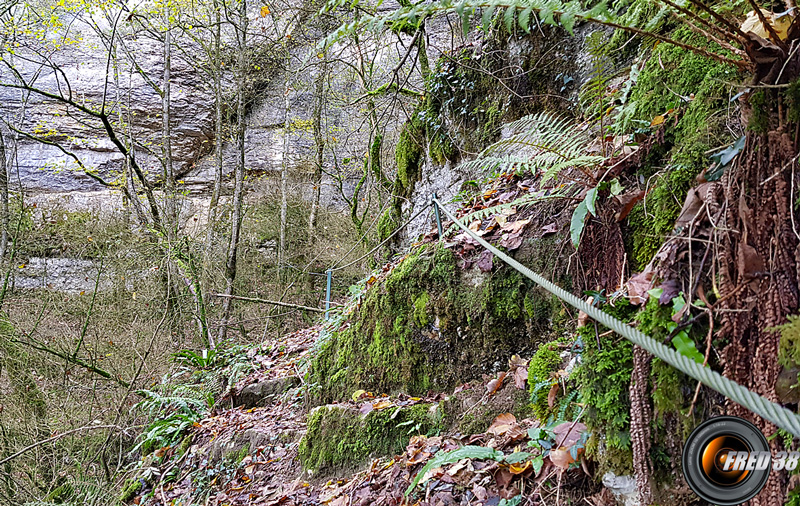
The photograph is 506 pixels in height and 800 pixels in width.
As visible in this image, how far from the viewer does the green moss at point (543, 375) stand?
80.5 inches

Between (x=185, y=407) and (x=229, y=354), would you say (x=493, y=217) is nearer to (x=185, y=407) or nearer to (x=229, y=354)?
(x=185, y=407)

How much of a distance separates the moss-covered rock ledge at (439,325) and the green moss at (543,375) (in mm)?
437

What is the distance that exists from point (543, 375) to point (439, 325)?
1283 mm

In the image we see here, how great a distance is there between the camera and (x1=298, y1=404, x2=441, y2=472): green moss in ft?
9.74

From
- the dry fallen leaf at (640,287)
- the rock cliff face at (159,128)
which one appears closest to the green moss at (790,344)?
the dry fallen leaf at (640,287)

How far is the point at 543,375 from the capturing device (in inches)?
85.3

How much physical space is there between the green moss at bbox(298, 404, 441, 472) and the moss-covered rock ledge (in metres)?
0.41

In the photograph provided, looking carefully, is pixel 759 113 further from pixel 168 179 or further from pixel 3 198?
pixel 3 198

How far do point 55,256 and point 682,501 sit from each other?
14.3 metres

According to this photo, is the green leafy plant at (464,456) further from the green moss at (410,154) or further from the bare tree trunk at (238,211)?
the bare tree trunk at (238,211)

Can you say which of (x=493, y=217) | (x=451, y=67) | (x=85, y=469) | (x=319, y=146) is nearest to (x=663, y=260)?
(x=493, y=217)

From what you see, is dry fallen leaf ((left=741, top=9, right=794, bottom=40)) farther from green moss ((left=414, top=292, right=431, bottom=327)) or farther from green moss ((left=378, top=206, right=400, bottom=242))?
green moss ((left=378, top=206, right=400, bottom=242))

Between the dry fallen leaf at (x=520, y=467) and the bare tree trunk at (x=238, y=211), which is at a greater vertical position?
the bare tree trunk at (x=238, y=211)

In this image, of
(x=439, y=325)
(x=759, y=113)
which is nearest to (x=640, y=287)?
(x=759, y=113)
